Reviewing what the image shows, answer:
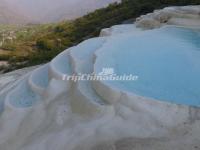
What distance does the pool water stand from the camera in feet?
22.4

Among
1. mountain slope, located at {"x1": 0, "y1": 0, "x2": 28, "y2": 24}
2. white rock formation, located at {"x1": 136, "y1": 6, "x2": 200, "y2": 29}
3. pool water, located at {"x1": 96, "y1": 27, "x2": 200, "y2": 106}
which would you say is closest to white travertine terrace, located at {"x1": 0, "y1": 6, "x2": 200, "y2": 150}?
pool water, located at {"x1": 96, "y1": 27, "x2": 200, "y2": 106}

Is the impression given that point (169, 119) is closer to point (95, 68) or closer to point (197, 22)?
point (95, 68)

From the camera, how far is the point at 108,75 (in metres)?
7.11

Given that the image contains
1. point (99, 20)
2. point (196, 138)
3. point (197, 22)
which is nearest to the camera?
point (196, 138)

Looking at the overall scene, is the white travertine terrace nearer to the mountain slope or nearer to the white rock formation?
the white rock formation

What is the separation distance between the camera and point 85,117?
6.57m

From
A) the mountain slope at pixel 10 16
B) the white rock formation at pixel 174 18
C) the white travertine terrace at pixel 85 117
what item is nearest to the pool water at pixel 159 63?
the white travertine terrace at pixel 85 117

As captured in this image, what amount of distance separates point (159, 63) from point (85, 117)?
8.23 feet

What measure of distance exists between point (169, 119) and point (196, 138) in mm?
489

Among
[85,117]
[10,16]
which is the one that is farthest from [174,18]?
[10,16]

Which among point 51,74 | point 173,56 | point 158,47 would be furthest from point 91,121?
point 158,47

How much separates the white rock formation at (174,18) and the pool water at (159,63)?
1.11 metres

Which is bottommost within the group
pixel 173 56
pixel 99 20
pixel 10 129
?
pixel 99 20

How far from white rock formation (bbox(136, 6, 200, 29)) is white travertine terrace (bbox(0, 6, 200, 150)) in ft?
15.4
